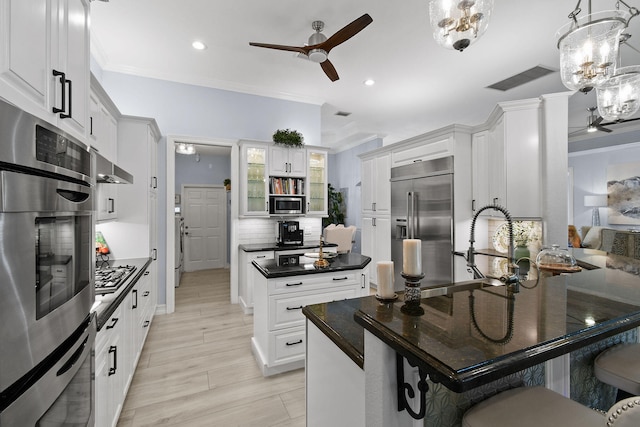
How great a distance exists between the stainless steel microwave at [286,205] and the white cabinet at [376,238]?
4.77 ft

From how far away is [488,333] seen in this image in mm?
716

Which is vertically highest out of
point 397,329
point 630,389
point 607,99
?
point 607,99

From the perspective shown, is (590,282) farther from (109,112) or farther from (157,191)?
(157,191)

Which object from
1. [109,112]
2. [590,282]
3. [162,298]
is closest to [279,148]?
[109,112]

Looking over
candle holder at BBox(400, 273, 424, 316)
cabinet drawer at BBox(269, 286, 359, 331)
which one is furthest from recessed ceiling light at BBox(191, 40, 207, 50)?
candle holder at BBox(400, 273, 424, 316)

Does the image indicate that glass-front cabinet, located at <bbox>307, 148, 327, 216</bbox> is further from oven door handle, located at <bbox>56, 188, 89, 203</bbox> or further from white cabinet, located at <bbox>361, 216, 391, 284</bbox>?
oven door handle, located at <bbox>56, 188, 89, 203</bbox>

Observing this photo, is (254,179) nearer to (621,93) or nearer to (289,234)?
(289,234)

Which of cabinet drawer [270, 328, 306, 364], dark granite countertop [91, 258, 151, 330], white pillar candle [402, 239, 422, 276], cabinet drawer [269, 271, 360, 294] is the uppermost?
white pillar candle [402, 239, 422, 276]

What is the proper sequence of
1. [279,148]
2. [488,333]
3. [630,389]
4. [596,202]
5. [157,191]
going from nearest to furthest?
[488,333] → [630,389] → [157,191] → [279,148] → [596,202]

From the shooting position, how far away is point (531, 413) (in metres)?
0.93

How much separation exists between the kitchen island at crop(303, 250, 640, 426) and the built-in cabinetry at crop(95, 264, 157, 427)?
1.11m

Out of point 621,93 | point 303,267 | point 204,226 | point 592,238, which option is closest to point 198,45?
point 303,267

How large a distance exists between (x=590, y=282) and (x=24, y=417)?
6.65ft

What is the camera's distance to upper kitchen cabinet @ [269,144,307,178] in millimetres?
4500
